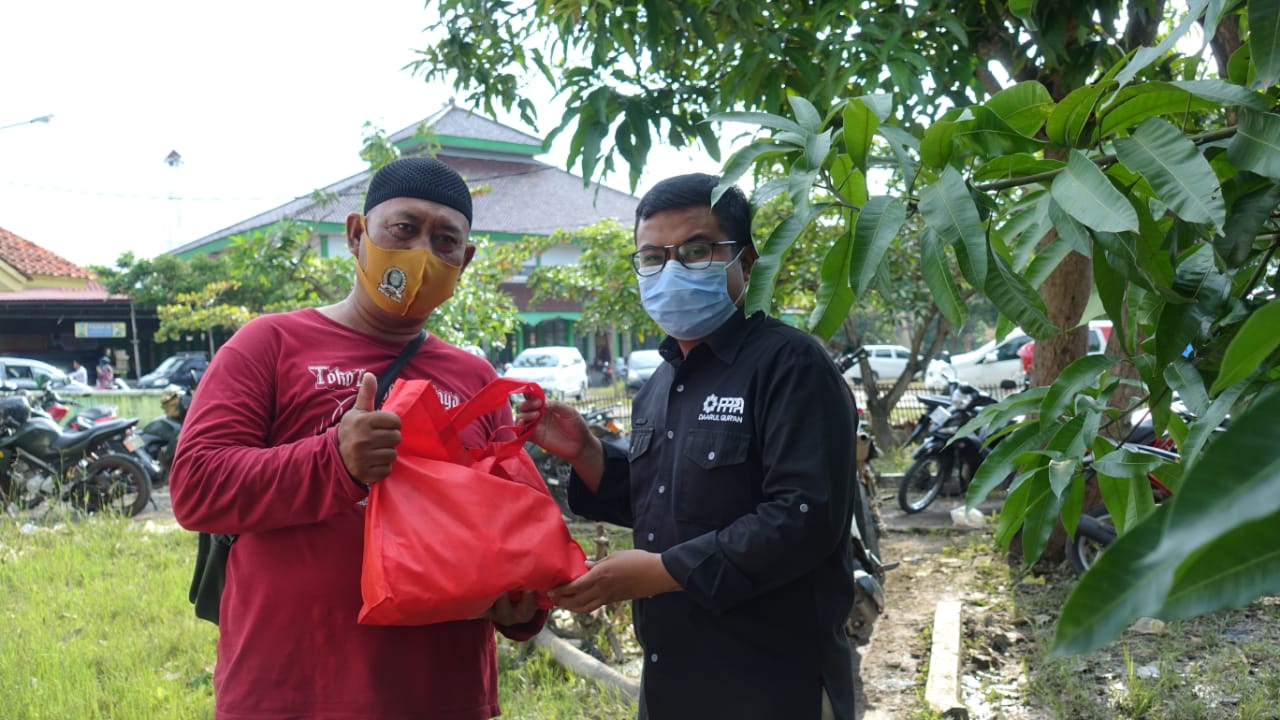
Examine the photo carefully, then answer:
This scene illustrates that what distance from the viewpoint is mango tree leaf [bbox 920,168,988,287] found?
102cm

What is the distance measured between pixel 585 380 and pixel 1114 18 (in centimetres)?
2137

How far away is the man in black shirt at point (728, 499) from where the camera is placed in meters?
1.70

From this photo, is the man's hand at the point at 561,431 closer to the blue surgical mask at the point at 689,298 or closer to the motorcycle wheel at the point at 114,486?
the blue surgical mask at the point at 689,298

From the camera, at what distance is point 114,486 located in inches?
310

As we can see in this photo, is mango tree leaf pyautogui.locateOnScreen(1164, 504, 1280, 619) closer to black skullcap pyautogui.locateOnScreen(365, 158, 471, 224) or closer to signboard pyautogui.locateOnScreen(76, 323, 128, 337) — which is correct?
black skullcap pyautogui.locateOnScreen(365, 158, 471, 224)

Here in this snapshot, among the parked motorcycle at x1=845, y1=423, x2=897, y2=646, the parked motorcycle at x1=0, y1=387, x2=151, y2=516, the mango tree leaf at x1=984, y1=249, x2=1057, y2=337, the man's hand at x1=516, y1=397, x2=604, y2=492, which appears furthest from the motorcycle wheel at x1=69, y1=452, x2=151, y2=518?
the mango tree leaf at x1=984, y1=249, x2=1057, y2=337

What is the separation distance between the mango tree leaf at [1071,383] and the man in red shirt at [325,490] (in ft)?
3.24

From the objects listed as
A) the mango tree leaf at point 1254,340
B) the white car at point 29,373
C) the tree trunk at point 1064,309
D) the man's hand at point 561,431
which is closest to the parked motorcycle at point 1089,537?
the tree trunk at point 1064,309

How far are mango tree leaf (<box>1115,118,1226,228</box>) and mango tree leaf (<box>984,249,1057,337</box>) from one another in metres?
0.17

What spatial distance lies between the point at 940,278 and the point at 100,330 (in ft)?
102

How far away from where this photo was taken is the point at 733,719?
1.80 meters

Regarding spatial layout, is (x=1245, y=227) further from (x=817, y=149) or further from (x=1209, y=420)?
(x=817, y=149)

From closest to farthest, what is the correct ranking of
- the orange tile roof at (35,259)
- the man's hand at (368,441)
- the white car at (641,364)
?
the man's hand at (368,441) → the orange tile roof at (35,259) → the white car at (641,364)

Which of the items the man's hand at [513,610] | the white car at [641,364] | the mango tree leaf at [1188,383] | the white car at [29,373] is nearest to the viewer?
the mango tree leaf at [1188,383]
